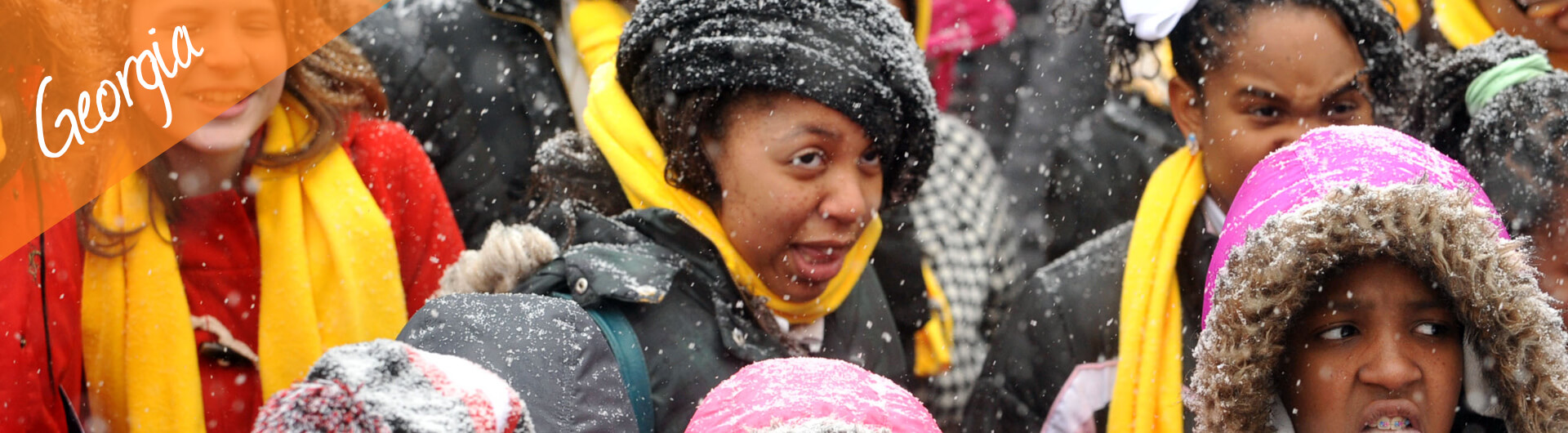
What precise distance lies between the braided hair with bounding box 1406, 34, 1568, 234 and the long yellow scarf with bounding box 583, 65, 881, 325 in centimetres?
129

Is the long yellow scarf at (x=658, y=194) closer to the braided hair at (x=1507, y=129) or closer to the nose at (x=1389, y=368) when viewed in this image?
the nose at (x=1389, y=368)

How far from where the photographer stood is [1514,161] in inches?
112

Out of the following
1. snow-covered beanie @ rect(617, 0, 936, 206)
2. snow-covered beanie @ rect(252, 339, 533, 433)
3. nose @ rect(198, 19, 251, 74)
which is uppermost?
snow-covered beanie @ rect(252, 339, 533, 433)

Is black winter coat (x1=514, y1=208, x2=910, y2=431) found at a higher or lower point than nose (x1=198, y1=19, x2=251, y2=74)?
lower

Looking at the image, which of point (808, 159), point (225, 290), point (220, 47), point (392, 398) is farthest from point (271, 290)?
point (392, 398)

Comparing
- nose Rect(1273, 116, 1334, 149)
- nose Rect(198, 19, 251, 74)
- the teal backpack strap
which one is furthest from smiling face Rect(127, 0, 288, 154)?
nose Rect(1273, 116, 1334, 149)

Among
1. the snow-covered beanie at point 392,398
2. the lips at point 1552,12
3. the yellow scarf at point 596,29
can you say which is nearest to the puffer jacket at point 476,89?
the yellow scarf at point 596,29

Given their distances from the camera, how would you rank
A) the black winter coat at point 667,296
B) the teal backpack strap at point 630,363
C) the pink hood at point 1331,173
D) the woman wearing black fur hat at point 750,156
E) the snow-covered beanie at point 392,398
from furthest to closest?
the woman wearing black fur hat at point 750,156 → the black winter coat at point 667,296 → the teal backpack strap at point 630,363 → the pink hood at point 1331,173 → the snow-covered beanie at point 392,398

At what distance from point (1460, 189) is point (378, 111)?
2.27 metres

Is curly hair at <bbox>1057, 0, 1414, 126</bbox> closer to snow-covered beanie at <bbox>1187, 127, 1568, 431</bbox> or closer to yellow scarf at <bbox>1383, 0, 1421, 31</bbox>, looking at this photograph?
yellow scarf at <bbox>1383, 0, 1421, 31</bbox>

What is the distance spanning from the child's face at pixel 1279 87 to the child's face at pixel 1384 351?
0.81 metres

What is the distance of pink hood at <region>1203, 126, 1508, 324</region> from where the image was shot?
7.31 ft

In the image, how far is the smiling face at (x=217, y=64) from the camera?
8.95ft

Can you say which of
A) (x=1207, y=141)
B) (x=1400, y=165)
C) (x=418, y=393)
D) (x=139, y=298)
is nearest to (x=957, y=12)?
(x=1207, y=141)
